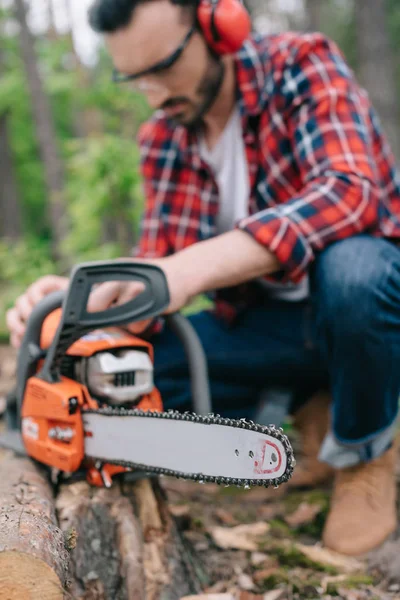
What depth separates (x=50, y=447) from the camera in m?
1.40

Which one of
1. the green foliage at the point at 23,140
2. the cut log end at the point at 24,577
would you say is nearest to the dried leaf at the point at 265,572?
the cut log end at the point at 24,577

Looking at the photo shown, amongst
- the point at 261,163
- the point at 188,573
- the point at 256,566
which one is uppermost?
the point at 261,163

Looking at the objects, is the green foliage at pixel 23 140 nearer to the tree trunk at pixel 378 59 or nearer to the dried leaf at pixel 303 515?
the tree trunk at pixel 378 59

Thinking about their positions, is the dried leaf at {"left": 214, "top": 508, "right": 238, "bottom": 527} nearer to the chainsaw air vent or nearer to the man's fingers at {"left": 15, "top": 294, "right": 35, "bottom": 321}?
the chainsaw air vent

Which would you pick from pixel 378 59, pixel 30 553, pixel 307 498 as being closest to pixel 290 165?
pixel 307 498

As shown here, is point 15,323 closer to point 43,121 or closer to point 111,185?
point 111,185

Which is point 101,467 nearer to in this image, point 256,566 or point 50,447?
point 50,447

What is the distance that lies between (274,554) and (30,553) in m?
0.82

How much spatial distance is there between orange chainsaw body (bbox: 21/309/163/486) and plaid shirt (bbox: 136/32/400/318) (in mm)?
472

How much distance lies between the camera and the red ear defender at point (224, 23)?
5.64 ft

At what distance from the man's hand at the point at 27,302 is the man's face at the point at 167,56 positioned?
0.69 m

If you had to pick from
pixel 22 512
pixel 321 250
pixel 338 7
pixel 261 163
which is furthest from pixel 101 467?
pixel 338 7

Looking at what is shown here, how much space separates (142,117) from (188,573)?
5.61 meters

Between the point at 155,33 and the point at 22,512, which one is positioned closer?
the point at 22,512
